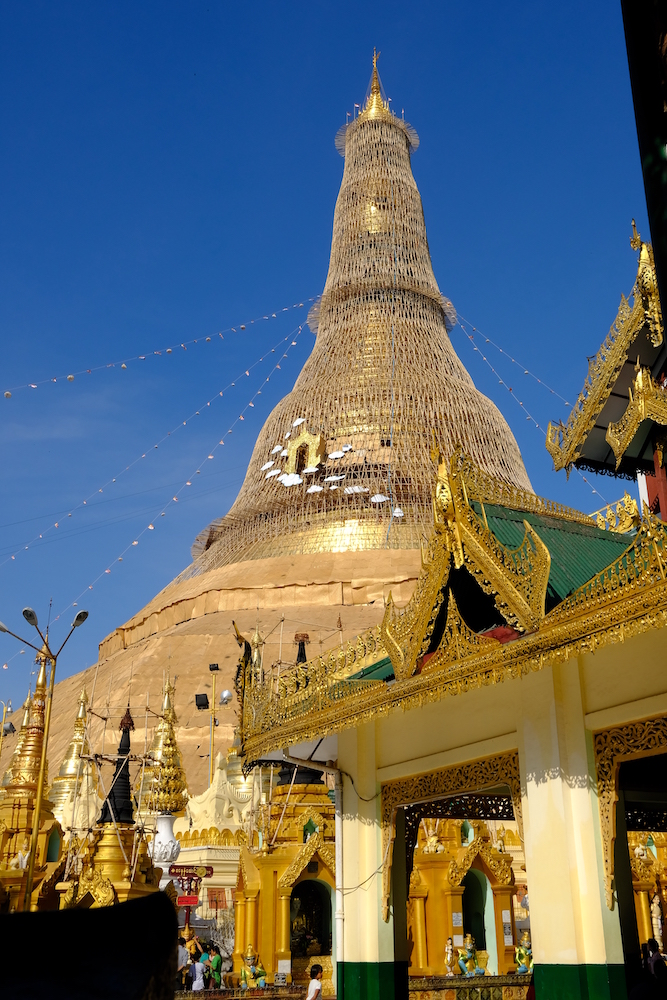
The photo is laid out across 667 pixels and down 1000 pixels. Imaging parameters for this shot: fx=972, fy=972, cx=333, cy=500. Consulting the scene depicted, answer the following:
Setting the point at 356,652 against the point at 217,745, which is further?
the point at 217,745

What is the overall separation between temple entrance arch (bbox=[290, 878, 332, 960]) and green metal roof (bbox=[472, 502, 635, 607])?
909 cm

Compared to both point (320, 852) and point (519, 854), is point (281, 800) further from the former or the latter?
point (519, 854)

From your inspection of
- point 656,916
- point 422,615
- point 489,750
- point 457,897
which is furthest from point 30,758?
point 422,615

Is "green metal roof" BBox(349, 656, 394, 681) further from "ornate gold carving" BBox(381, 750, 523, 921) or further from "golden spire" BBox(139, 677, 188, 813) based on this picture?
"golden spire" BBox(139, 677, 188, 813)

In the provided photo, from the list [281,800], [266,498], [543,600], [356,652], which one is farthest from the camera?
[266,498]

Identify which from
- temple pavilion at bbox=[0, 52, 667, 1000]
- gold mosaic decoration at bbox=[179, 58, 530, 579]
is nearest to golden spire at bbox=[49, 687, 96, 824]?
temple pavilion at bbox=[0, 52, 667, 1000]

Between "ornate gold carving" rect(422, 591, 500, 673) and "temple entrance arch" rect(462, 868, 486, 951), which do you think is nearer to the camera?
"ornate gold carving" rect(422, 591, 500, 673)

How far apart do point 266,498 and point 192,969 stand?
116 feet

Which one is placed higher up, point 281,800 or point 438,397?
point 438,397

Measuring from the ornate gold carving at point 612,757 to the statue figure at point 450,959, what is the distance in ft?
28.8

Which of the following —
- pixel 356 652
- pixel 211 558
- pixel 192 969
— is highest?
pixel 211 558

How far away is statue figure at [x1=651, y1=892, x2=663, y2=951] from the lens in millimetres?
18919

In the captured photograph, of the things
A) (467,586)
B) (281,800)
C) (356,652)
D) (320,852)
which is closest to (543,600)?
(467,586)

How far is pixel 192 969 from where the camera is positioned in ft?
47.4
